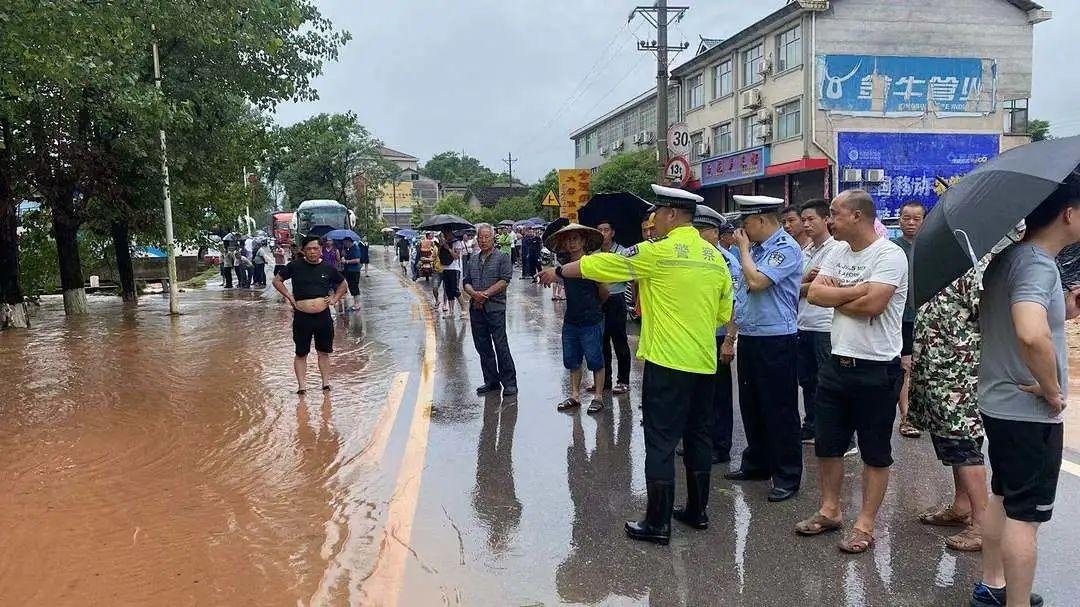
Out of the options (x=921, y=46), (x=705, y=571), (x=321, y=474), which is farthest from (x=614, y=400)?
(x=921, y=46)

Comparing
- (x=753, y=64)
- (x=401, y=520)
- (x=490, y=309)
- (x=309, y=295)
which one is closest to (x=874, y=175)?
(x=753, y=64)

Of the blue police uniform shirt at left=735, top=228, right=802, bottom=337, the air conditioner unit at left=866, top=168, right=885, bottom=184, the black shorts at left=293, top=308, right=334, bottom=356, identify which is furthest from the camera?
the air conditioner unit at left=866, top=168, right=885, bottom=184

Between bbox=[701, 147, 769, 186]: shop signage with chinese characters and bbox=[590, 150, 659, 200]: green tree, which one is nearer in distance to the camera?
bbox=[701, 147, 769, 186]: shop signage with chinese characters

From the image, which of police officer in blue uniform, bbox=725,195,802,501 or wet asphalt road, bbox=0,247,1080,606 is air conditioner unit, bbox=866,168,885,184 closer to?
wet asphalt road, bbox=0,247,1080,606

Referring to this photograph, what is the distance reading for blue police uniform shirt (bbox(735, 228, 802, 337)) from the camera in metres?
5.01

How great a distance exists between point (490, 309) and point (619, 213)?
5.76 ft

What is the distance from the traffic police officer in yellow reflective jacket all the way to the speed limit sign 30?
1147 cm

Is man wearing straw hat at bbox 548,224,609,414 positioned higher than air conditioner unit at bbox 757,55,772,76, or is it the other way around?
air conditioner unit at bbox 757,55,772,76

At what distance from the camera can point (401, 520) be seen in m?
4.66

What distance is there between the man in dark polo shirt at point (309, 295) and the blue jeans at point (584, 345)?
2467 millimetres

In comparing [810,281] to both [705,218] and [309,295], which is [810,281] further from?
[309,295]

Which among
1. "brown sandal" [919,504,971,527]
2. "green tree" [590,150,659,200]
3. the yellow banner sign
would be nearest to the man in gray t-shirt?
"brown sandal" [919,504,971,527]

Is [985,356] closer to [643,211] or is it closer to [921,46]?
[643,211]

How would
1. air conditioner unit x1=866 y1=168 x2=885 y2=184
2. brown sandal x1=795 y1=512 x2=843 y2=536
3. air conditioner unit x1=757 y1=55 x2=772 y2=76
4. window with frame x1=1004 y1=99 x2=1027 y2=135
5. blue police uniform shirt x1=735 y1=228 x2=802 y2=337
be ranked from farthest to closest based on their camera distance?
air conditioner unit x1=757 y1=55 x2=772 y2=76 < window with frame x1=1004 y1=99 x2=1027 y2=135 < air conditioner unit x1=866 y1=168 x2=885 y2=184 < blue police uniform shirt x1=735 y1=228 x2=802 y2=337 < brown sandal x1=795 y1=512 x2=843 y2=536
